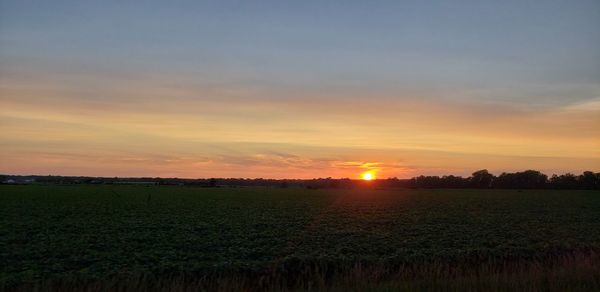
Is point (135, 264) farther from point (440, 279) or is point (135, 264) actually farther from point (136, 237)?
point (440, 279)

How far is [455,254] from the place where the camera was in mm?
19531

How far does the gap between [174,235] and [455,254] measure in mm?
12474

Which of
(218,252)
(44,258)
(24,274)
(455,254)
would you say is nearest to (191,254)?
(218,252)

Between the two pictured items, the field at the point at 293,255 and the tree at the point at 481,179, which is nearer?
the field at the point at 293,255

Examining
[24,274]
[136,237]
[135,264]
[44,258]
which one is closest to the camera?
[24,274]

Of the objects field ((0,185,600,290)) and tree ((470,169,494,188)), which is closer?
field ((0,185,600,290))

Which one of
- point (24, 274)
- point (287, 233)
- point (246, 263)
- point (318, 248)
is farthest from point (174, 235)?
point (24, 274)

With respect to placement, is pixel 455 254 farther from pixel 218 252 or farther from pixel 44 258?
pixel 44 258

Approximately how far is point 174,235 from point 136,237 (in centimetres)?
210

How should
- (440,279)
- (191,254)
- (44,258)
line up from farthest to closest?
(191,254) < (44,258) < (440,279)

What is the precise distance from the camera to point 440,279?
10305 mm

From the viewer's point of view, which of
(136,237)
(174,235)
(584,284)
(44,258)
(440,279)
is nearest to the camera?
(584,284)

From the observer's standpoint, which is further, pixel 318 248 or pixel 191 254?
pixel 318 248

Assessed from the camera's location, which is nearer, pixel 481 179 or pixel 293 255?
pixel 293 255
